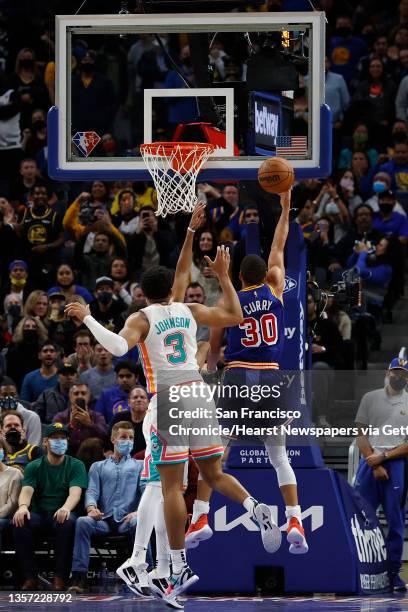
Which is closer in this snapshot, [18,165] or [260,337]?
[260,337]

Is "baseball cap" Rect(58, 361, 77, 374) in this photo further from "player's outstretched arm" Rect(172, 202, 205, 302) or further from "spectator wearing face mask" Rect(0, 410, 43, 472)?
"player's outstretched arm" Rect(172, 202, 205, 302)

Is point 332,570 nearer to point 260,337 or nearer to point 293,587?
point 293,587

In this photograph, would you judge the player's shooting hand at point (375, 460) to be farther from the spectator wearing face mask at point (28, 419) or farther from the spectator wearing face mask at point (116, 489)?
the spectator wearing face mask at point (28, 419)

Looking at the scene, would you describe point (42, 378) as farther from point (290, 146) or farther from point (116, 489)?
point (290, 146)

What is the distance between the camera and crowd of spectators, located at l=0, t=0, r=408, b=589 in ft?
47.0

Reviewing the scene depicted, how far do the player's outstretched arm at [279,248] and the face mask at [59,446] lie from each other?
11.0 ft

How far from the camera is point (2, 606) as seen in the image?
11.8 meters

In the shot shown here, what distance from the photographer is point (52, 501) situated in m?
14.3

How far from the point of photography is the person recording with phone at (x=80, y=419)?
50.2 feet

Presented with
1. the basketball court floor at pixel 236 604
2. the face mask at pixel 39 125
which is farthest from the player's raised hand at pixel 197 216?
the face mask at pixel 39 125

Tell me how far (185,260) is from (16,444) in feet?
13.7

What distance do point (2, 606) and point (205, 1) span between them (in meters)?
5.56

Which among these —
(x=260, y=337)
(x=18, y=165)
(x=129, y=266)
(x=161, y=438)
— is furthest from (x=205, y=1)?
(x=18, y=165)

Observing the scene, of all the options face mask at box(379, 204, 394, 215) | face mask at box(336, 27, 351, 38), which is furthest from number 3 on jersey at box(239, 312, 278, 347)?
face mask at box(336, 27, 351, 38)
